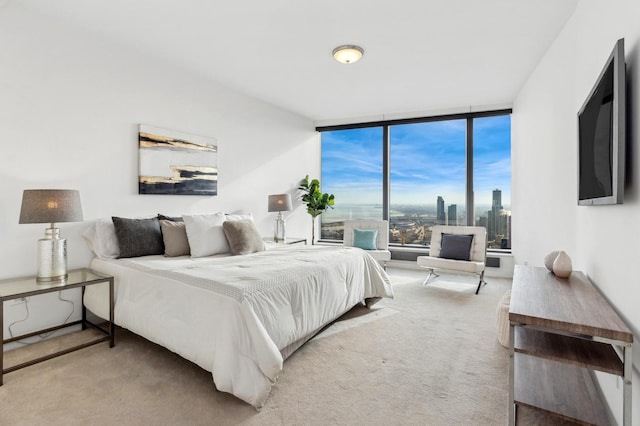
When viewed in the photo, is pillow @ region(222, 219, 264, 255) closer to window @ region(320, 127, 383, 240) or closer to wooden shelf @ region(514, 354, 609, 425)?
wooden shelf @ region(514, 354, 609, 425)

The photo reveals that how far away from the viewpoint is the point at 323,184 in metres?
6.61

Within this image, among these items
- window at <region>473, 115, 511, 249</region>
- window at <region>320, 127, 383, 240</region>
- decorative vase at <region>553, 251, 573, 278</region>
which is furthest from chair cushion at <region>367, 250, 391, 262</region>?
decorative vase at <region>553, 251, 573, 278</region>

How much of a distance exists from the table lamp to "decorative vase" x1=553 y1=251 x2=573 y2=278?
3.36 metres

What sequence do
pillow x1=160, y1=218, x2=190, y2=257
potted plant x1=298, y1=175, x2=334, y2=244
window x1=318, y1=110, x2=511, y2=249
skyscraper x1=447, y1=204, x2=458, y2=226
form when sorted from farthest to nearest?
potted plant x1=298, y1=175, x2=334, y2=244, skyscraper x1=447, y1=204, x2=458, y2=226, window x1=318, y1=110, x2=511, y2=249, pillow x1=160, y1=218, x2=190, y2=257

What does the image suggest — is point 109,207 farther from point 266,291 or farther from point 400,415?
point 400,415

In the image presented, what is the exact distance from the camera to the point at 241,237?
131 inches

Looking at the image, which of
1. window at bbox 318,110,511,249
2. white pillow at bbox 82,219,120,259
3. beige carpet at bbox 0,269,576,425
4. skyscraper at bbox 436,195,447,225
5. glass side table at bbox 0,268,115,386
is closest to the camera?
beige carpet at bbox 0,269,576,425

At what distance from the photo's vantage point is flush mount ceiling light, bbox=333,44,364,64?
321 cm

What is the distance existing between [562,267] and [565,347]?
0.73 metres

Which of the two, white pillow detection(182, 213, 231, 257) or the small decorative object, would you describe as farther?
the small decorative object

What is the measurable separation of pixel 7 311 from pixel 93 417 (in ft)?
4.90

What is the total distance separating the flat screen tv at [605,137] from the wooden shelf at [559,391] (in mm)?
953

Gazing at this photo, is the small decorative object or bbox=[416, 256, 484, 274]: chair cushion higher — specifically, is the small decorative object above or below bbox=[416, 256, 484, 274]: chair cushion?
above

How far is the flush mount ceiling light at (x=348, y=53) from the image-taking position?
3211 millimetres
